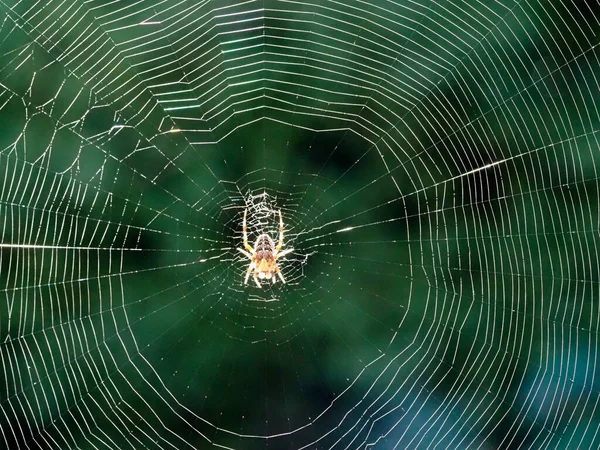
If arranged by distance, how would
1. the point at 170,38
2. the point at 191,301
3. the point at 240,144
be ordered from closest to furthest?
the point at 170,38 < the point at 240,144 < the point at 191,301

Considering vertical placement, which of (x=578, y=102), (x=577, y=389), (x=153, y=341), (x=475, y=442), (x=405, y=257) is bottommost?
(x=475, y=442)

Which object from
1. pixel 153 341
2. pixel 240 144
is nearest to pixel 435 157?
pixel 240 144

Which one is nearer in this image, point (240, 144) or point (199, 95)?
point (199, 95)

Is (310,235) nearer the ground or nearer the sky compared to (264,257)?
nearer the sky

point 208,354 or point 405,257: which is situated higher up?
point 405,257

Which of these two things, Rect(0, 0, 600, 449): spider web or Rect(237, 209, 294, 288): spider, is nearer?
Rect(0, 0, 600, 449): spider web

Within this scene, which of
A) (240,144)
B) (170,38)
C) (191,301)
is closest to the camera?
(170,38)

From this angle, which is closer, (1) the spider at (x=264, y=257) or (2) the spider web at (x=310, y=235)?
(2) the spider web at (x=310, y=235)

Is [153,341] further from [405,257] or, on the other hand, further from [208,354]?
[405,257]
